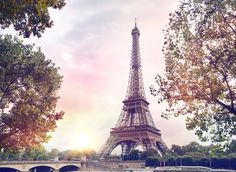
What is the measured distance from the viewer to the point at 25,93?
77.2 ft

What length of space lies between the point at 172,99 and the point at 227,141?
3.93 meters

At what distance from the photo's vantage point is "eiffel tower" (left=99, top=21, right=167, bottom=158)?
89250 mm

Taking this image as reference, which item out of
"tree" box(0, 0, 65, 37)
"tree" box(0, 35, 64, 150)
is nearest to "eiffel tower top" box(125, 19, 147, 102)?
"tree" box(0, 35, 64, 150)

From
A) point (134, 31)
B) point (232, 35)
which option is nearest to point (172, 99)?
point (232, 35)

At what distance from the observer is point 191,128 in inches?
626

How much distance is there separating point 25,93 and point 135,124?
2871 inches

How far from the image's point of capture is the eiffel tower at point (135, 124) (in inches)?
3514

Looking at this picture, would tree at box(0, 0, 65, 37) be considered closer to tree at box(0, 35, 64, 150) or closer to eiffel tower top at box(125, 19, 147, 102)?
tree at box(0, 35, 64, 150)

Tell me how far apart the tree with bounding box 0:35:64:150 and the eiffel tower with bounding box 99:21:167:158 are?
66013mm

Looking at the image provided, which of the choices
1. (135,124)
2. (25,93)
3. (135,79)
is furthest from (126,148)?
(25,93)

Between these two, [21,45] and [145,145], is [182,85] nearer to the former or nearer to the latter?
[21,45]

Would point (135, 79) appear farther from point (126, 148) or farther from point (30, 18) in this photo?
point (30, 18)

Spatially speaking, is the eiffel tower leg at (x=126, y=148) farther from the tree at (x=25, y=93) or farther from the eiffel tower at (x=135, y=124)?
the tree at (x=25, y=93)

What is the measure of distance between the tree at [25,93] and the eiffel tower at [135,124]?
217 ft
